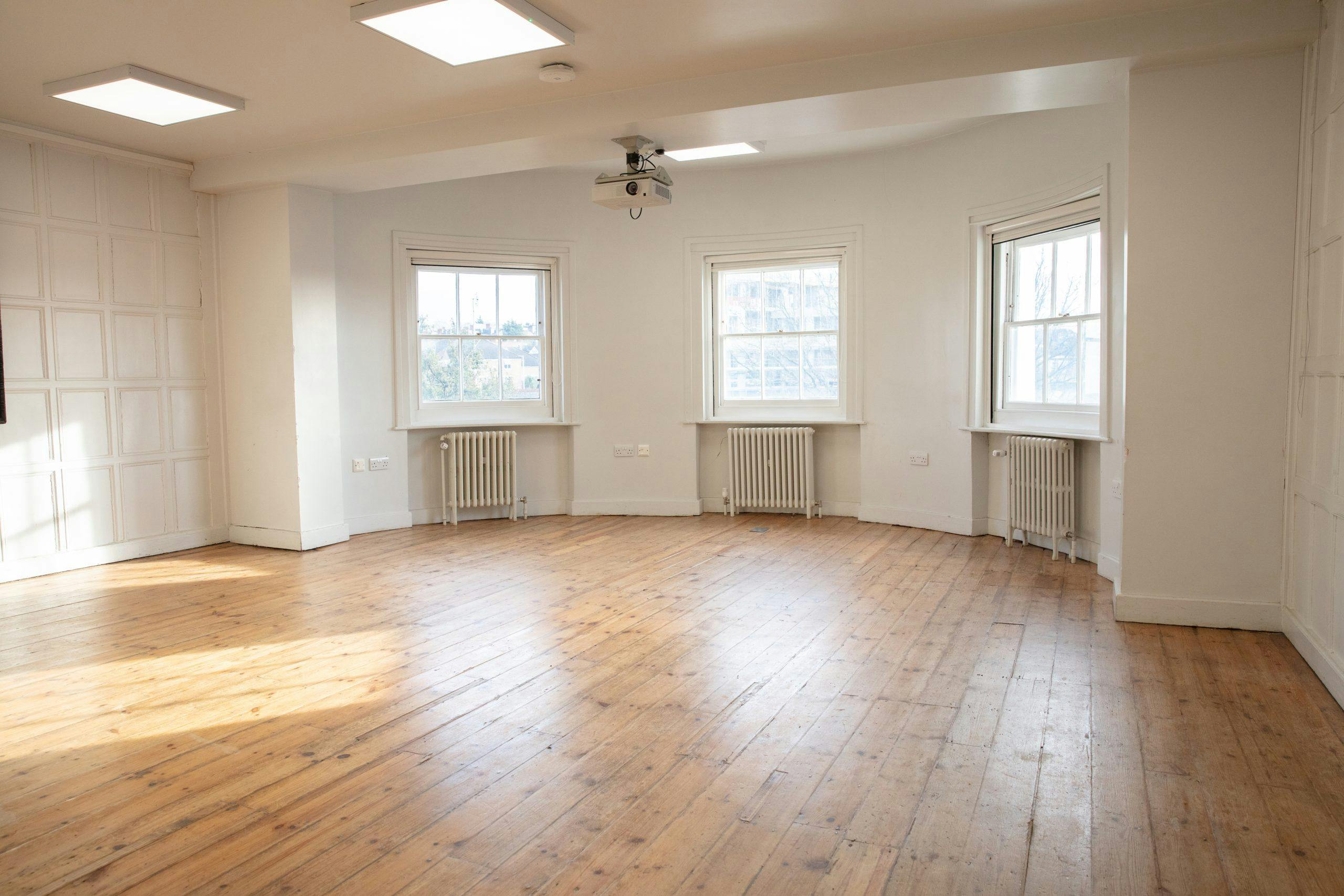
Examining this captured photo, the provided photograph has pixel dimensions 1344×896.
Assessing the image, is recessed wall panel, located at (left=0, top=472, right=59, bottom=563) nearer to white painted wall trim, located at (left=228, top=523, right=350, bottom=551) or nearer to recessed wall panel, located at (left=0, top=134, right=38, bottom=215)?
white painted wall trim, located at (left=228, top=523, right=350, bottom=551)

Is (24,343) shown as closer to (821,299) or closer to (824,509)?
(821,299)

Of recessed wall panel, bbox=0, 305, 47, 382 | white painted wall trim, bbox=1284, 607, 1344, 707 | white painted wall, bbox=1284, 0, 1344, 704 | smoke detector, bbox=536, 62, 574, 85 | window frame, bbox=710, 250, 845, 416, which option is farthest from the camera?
window frame, bbox=710, 250, 845, 416

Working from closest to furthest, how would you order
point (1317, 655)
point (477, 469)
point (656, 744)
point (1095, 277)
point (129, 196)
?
point (656, 744), point (1317, 655), point (1095, 277), point (129, 196), point (477, 469)

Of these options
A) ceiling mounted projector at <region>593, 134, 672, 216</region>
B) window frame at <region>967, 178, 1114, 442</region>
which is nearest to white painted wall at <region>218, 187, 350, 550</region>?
ceiling mounted projector at <region>593, 134, 672, 216</region>

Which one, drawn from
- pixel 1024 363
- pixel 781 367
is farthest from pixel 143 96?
pixel 1024 363

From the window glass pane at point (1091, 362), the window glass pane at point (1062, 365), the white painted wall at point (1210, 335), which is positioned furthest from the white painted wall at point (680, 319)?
the white painted wall at point (1210, 335)

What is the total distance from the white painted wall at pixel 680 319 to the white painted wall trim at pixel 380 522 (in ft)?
0.04

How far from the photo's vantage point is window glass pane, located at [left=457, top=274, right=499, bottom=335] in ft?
24.4

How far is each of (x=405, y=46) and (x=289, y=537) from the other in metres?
3.63

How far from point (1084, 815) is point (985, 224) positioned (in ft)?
15.9

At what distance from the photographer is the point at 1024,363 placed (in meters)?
6.20

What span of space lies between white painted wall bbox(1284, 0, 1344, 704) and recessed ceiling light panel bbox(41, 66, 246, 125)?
17.3 ft

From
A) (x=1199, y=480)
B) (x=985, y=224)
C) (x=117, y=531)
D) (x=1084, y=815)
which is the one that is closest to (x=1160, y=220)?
(x=1199, y=480)

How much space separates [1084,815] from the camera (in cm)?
234
